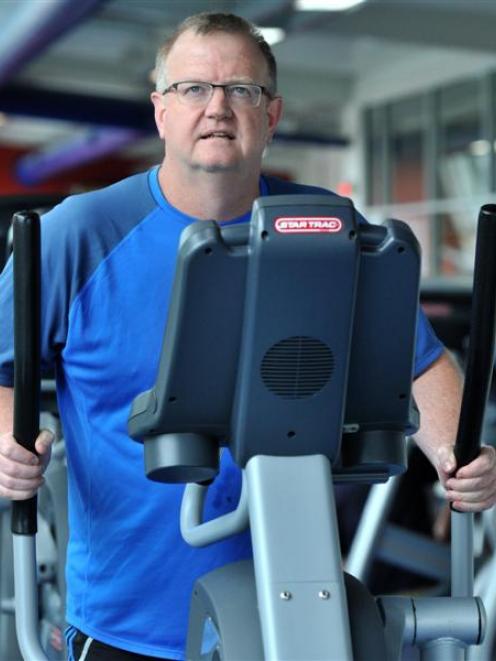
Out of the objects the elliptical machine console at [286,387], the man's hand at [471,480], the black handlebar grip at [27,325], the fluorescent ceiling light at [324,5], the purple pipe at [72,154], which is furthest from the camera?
the purple pipe at [72,154]

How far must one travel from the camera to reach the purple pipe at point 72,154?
13.4m

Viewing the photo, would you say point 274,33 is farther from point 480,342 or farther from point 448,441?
point 480,342

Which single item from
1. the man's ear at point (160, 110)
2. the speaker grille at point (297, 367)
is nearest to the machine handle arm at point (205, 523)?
the speaker grille at point (297, 367)

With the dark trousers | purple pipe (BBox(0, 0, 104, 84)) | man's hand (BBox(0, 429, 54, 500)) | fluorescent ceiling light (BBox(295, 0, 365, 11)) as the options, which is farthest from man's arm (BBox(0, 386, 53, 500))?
fluorescent ceiling light (BBox(295, 0, 365, 11))

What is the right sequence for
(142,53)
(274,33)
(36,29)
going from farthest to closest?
(142,53) → (274,33) → (36,29)

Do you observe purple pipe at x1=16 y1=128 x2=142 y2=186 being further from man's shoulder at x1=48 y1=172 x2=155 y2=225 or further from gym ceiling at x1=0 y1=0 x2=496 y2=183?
man's shoulder at x1=48 y1=172 x2=155 y2=225

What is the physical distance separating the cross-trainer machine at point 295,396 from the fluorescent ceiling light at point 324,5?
6.14 meters

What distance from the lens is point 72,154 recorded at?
15.1 meters

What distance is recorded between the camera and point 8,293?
1.43 metres

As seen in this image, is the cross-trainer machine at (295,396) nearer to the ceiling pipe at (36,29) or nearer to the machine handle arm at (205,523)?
the machine handle arm at (205,523)

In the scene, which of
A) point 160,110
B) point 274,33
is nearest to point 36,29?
point 274,33

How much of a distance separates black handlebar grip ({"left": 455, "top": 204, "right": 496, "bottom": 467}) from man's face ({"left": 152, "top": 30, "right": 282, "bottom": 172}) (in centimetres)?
34

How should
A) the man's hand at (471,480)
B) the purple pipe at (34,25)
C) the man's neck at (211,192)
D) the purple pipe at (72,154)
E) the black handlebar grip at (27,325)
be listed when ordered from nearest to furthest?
the black handlebar grip at (27,325), the man's hand at (471,480), the man's neck at (211,192), the purple pipe at (34,25), the purple pipe at (72,154)

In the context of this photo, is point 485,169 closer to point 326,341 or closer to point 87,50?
point 87,50
